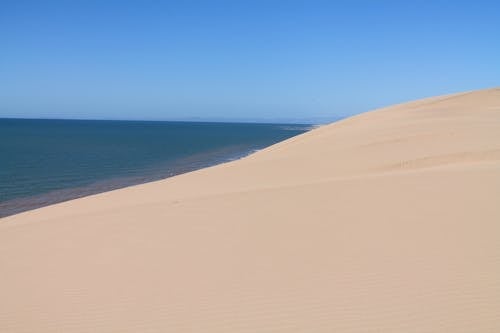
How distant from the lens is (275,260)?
564 cm

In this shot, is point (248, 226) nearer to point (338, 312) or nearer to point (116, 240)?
point (116, 240)

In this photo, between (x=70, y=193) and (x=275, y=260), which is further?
(x=70, y=193)

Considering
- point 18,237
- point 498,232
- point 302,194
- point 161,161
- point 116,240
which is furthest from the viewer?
point 161,161

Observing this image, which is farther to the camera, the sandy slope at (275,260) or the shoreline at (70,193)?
the shoreline at (70,193)

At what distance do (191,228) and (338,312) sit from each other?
3.74 m

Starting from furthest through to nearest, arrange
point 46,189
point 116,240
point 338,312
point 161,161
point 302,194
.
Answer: point 161,161, point 46,189, point 302,194, point 116,240, point 338,312

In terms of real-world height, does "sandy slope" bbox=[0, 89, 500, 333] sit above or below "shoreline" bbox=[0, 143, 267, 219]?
above

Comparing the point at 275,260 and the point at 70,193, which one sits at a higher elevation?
the point at 275,260

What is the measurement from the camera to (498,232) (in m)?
5.80

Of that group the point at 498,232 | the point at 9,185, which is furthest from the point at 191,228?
the point at 9,185

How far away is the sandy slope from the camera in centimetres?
431

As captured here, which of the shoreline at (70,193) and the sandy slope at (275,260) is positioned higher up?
the sandy slope at (275,260)

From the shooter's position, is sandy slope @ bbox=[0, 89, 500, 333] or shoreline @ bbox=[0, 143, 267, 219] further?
shoreline @ bbox=[0, 143, 267, 219]

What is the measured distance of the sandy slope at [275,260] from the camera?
431 cm
